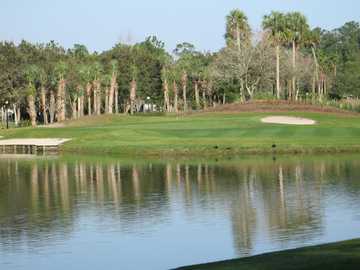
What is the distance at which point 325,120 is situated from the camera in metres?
82.8

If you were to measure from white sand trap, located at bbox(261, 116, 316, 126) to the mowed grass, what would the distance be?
3.45 feet

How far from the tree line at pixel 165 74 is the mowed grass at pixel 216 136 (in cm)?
2933

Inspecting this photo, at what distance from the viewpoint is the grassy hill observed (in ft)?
200

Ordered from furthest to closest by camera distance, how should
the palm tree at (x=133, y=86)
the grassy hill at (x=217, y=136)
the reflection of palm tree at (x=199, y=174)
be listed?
the palm tree at (x=133, y=86) < the grassy hill at (x=217, y=136) < the reflection of palm tree at (x=199, y=174)

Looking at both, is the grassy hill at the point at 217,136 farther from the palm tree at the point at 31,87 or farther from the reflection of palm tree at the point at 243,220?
the palm tree at the point at 31,87

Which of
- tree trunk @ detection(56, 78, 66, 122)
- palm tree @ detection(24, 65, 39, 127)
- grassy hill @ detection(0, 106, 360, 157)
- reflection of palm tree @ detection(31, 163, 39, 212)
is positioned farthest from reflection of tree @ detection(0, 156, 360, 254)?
tree trunk @ detection(56, 78, 66, 122)

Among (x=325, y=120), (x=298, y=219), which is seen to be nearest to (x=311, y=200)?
(x=298, y=219)

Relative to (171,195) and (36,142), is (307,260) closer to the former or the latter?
(171,195)

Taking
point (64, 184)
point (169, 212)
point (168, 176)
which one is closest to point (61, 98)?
point (168, 176)

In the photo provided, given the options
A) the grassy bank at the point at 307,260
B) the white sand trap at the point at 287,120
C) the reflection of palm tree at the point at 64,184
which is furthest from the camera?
the white sand trap at the point at 287,120

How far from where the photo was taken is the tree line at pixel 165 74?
119 m

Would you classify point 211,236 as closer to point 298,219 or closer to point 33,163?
point 298,219

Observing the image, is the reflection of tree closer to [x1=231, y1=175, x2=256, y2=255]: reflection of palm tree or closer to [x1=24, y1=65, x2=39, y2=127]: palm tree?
[x1=231, y1=175, x2=256, y2=255]: reflection of palm tree

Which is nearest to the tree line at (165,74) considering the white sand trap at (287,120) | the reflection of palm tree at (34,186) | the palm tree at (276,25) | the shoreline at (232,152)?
the palm tree at (276,25)
